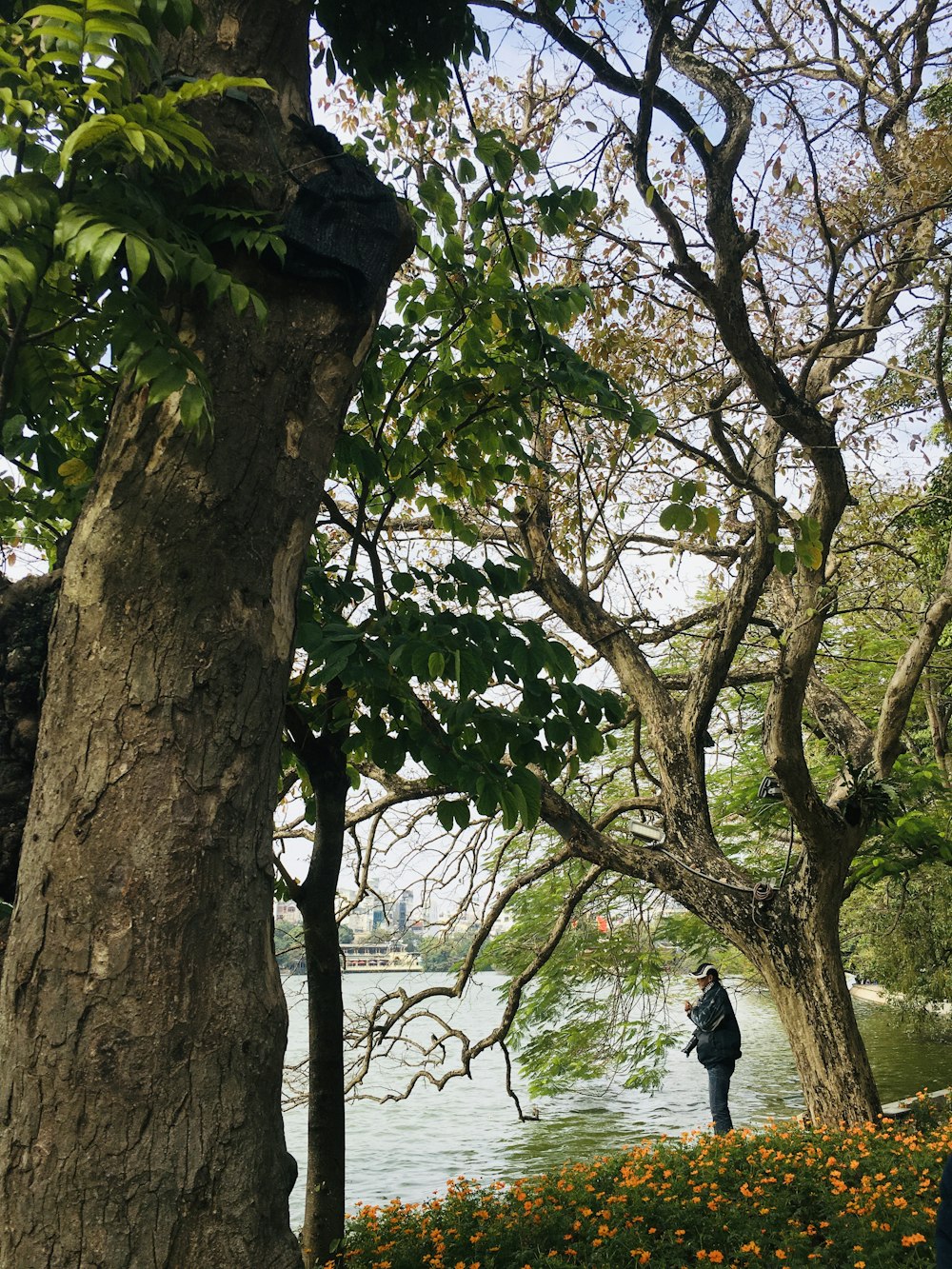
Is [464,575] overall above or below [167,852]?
above

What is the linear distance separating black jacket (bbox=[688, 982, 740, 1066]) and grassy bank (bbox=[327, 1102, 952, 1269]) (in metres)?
1.70

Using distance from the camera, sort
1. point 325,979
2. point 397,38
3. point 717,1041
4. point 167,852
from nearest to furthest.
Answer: point 167,852 → point 397,38 → point 325,979 → point 717,1041

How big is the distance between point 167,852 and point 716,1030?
27.0 feet

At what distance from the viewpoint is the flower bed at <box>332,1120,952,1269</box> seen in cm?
518

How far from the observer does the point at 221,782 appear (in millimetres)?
2070

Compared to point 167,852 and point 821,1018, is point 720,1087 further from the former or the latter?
point 167,852

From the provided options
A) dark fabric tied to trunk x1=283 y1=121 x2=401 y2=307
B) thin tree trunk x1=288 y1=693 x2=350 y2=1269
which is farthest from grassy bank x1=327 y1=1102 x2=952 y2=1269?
dark fabric tied to trunk x1=283 y1=121 x2=401 y2=307

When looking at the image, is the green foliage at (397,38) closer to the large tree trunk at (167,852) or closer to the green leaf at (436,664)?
the large tree trunk at (167,852)

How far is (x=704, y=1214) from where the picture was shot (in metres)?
5.82

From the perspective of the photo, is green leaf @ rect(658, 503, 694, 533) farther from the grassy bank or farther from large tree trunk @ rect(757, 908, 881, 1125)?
large tree trunk @ rect(757, 908, 881, 1125)

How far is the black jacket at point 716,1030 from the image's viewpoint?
29.7 feet

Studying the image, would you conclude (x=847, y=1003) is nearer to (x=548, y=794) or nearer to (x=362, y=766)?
(x=548, y=794)

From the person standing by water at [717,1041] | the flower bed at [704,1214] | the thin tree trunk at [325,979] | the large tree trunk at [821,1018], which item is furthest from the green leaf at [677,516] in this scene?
the person standing by water at [717,1041]

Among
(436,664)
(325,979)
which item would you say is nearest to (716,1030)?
(325,979)
